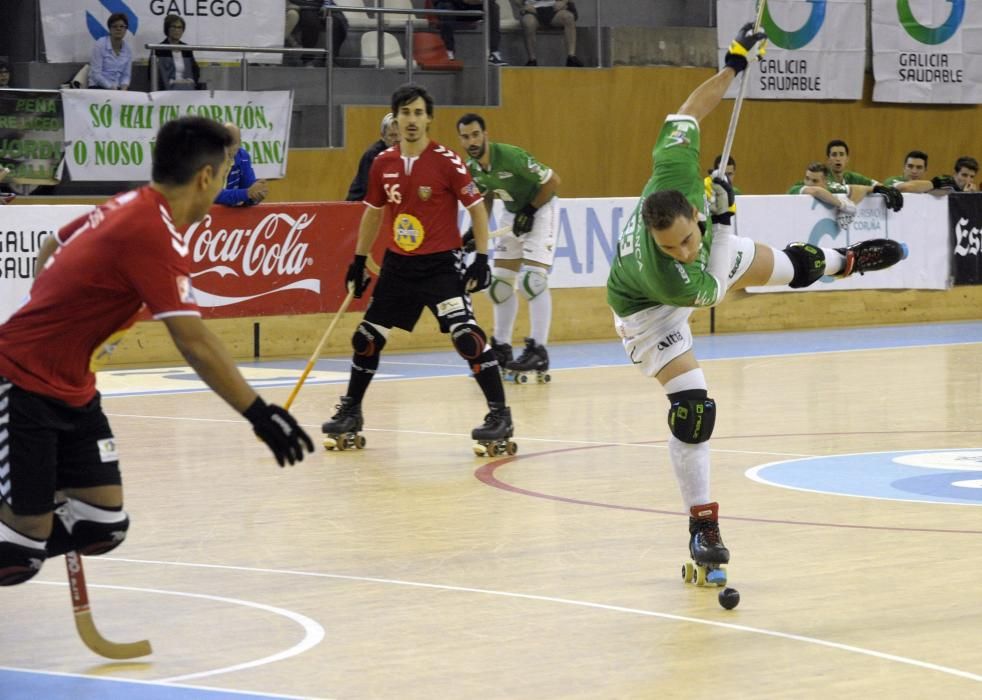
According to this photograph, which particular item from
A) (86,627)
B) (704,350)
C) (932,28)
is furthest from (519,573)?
(932,28)

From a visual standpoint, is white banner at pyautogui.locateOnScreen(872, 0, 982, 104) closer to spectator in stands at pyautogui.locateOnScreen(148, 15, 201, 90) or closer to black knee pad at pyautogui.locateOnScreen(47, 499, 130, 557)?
spectator in stands at pyautogui.locateOnScreen(148, 15, 201, 90)

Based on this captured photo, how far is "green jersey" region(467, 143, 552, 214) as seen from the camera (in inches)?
594

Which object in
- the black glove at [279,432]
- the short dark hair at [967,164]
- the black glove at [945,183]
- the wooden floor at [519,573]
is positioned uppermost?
the short dark hair at [967,164]

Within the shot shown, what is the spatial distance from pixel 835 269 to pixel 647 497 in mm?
1803

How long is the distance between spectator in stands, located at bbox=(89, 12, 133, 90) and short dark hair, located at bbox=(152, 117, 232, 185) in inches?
539

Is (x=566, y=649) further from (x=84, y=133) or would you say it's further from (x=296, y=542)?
(x=84, y=133)

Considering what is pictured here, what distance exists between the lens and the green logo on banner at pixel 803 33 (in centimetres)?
2436

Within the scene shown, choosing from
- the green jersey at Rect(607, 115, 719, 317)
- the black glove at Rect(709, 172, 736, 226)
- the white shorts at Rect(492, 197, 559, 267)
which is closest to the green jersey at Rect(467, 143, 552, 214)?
the white shorts at Rect(492, 197, 559, 267)

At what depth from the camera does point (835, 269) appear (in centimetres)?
885

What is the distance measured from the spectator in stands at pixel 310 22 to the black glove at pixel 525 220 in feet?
21.4

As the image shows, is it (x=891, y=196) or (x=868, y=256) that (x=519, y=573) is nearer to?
(x=868, y=256)

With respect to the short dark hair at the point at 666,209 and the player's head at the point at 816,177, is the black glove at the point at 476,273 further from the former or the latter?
the player's head at the point at 816,177

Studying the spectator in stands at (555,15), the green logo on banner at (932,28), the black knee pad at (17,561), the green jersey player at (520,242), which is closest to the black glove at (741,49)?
the black knee pad at (17,561)

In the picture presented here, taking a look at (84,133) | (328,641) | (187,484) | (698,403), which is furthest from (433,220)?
(84,133)
